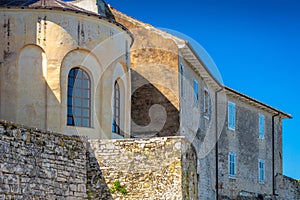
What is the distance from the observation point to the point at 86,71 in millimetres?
20922

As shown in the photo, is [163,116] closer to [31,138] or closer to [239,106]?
[239,106]

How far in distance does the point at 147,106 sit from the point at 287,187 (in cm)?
1708

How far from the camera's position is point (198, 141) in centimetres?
2997

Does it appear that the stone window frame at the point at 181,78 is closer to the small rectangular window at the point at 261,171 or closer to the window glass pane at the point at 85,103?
→ the window glass pane at the point at 85,103

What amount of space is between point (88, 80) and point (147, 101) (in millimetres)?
6590

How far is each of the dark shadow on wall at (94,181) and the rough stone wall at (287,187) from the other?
937 inches

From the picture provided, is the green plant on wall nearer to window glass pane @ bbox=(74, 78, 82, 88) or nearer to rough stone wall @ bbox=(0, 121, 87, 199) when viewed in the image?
rough stone wall @ bbox=(0, 121, 87, 199)

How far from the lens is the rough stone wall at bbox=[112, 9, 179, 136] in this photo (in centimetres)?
2692

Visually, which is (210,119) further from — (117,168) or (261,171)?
(117,168)

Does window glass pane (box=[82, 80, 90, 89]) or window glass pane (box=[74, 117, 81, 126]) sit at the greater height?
window glass pane (box=[82, 80, 90, 89])

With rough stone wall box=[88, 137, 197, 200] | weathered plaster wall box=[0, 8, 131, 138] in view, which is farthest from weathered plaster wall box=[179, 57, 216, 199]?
rough stone wall box=[88, 137, 197, 200]

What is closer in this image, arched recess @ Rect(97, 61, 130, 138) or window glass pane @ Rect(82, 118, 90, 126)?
window glass pane @ Rect(82, 118, 90, 126)

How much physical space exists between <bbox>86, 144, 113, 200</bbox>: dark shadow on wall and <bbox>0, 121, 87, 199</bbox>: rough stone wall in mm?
245

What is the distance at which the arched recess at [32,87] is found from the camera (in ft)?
64.8
